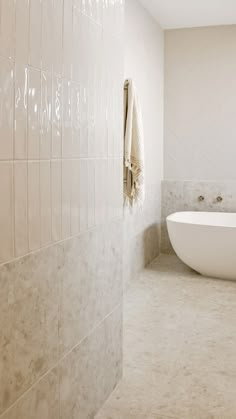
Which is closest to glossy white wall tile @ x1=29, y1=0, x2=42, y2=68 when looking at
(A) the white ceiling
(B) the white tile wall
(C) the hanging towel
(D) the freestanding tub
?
(B) the white tile wall

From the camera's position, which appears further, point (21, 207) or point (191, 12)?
point (191, 12)

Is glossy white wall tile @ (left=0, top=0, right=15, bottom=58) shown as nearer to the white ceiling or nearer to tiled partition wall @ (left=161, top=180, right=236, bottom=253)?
the white ceiling

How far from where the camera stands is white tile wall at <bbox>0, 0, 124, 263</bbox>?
1.51 m

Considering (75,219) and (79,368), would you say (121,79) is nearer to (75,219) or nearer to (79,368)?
(75,219)

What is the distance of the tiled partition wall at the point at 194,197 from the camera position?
545cm

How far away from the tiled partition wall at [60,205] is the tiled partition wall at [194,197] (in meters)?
3.19

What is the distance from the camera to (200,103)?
551cm

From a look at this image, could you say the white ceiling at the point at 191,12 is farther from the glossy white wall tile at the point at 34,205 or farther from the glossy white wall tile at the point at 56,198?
the glossy white wall tile at the point at 34,205

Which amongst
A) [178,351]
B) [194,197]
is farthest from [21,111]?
[194,197]

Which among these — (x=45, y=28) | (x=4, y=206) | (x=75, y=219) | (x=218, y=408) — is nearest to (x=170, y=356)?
(x=218, y=408)

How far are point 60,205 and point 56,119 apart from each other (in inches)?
12.3

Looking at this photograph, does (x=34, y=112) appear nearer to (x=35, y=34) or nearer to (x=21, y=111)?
(x=21, y=111)

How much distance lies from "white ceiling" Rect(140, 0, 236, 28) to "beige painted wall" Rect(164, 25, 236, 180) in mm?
177

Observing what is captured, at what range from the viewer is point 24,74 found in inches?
61.5
